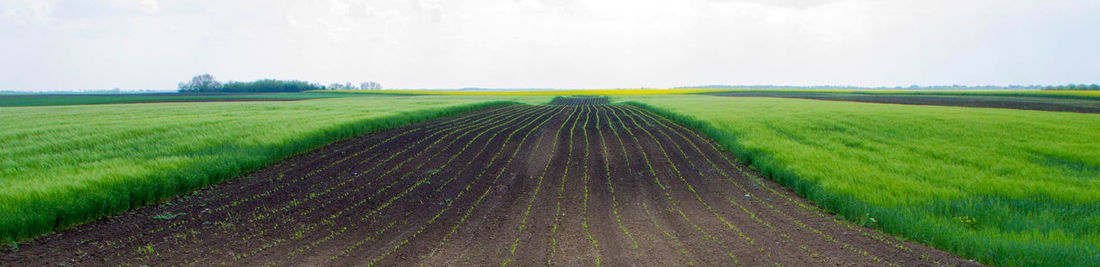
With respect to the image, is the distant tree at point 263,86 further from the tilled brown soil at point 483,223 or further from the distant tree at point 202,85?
the tilled brown soil at point 483,223

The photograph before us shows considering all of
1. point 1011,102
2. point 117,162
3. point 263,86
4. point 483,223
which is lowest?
point 483,223

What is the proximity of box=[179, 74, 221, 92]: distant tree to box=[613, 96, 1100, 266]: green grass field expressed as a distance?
14269 centimetres

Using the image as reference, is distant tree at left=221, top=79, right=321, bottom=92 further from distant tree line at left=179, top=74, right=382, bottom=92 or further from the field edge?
the field edge

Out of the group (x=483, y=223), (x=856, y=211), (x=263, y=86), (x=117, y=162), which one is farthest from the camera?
(x=263, y=86)

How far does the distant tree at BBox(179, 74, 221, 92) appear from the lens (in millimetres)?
115688

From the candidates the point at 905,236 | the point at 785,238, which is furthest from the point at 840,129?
the point at 785,238

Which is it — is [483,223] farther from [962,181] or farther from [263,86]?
[263,86]

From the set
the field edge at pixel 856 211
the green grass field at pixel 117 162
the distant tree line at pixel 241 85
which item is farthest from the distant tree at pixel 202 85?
the field edge at pixel 856 211

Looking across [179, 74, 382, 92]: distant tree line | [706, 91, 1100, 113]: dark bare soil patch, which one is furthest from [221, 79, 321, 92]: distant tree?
[706, 91, 1100, 113]: dark bare soil patch

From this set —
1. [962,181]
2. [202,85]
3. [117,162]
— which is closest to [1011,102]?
[962,181]

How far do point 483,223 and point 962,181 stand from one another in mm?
8380

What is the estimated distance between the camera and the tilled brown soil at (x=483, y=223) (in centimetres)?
475

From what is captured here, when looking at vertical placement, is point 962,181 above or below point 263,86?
below

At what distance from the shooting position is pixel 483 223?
586 centimetres
